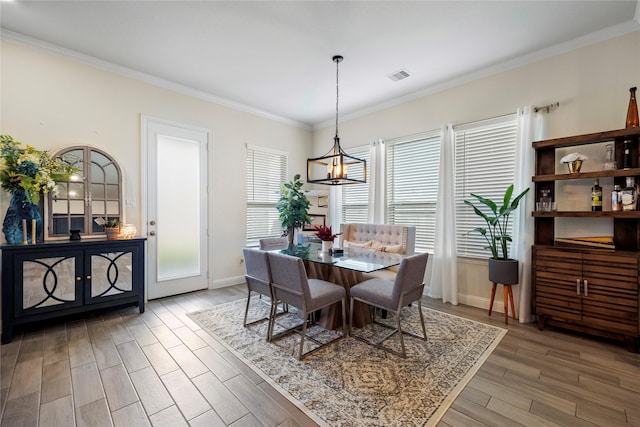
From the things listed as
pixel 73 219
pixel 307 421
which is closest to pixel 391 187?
pixel 307 421

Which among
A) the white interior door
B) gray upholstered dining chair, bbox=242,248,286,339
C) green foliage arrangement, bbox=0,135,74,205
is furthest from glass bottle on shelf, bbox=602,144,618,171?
green foliage arrangement, bbox=0,135,74,205

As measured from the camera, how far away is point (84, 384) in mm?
2053

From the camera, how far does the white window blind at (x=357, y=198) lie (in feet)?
16.6

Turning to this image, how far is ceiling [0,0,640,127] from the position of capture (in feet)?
8.26

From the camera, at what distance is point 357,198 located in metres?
5.26

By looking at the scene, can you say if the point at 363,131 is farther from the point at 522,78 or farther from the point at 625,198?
the point at 625,198

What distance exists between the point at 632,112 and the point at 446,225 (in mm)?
2088

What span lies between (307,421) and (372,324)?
157 centimetres

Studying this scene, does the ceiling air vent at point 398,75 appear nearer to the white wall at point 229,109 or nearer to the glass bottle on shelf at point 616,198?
the white wall at point 229,109

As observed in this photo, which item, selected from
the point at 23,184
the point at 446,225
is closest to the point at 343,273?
the point at 446,225

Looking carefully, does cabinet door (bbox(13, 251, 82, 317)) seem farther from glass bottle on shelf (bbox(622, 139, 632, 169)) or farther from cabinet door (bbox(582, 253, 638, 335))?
glass bottle on shelf (bbox(622, 139, 632, 169))

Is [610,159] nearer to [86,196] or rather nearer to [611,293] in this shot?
[611,293]

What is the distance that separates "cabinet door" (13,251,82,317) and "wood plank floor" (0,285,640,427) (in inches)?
12.0

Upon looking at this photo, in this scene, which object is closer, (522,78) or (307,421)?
(307,421)
